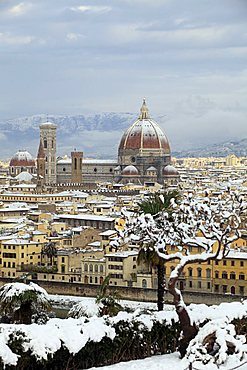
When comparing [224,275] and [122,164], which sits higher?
[122,164]

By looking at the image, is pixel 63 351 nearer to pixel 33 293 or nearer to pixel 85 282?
pixel 33 293

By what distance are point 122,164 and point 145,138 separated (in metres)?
3.15

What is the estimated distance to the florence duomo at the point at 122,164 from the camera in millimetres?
76000

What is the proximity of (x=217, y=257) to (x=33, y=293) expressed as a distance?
2.82m

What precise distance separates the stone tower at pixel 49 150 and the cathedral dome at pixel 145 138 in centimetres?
708

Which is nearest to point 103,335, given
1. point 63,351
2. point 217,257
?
point 63,351

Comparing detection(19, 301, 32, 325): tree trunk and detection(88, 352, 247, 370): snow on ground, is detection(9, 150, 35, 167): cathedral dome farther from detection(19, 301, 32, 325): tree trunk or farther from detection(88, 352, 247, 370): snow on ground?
detection(88, 352, 247, 370): snow on ground

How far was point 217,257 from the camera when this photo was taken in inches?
458

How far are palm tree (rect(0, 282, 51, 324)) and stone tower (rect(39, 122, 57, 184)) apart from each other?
6759 cm

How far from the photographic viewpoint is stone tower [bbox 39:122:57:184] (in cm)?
8256

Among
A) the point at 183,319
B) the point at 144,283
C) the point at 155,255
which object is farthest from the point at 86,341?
the point at 144,283

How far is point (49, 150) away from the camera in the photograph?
83.5m

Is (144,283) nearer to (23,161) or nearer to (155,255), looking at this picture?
(155,255)

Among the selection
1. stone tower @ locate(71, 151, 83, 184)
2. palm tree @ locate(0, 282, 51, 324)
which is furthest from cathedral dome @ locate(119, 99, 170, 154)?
palm tree @ locate(0, 282, 51, 324)
